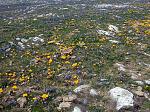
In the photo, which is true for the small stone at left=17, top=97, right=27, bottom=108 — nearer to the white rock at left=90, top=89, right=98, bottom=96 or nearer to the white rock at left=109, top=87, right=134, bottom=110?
the white rock at left=90, top=89, right=98, bottom=96

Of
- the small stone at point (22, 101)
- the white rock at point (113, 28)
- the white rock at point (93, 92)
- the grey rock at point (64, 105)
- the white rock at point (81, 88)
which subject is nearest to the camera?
the grey rock at point (64, 105)

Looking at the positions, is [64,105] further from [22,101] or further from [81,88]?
[22,101]

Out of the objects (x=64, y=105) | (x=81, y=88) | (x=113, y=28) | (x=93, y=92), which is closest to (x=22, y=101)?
(x=64, y=105)

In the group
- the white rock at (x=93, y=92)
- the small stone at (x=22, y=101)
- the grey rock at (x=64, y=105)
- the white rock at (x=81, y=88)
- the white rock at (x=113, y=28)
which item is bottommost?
the white rock at (x=113, y=28)

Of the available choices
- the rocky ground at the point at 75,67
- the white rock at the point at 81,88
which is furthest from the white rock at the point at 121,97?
the white rock at the point at 81,88

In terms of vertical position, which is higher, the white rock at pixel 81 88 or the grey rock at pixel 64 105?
the white rock at pixel 81 88

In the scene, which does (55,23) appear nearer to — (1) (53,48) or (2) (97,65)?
(1) (53,48)

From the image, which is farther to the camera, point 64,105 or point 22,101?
point 22,101

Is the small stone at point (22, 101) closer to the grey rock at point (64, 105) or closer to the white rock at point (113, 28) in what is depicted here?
the grey rock at point (64, 105)
